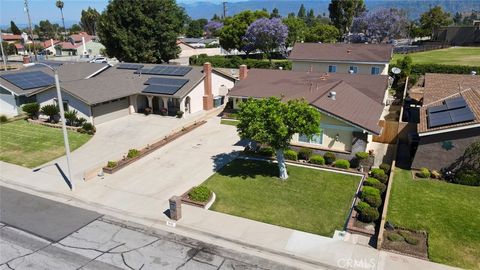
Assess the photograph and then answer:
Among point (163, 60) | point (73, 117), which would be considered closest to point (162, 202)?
point (73, 117)

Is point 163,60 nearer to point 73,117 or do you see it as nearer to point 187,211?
point 73,117

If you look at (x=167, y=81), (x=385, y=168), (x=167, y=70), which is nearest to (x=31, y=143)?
(x=167, y=81)

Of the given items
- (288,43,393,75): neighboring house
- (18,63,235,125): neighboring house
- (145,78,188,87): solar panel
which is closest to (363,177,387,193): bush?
(18,63,235,125): neighboring house

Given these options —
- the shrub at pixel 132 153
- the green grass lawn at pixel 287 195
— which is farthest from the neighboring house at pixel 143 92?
the green grass lawn at pixel 287 195

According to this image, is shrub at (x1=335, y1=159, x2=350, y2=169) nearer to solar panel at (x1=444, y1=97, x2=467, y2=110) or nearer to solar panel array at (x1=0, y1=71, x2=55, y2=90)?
solar panel at (x1=444, y1=97, x2=467, y2=110)

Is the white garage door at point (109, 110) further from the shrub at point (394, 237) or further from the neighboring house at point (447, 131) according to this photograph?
the shrub at point (394, 237)

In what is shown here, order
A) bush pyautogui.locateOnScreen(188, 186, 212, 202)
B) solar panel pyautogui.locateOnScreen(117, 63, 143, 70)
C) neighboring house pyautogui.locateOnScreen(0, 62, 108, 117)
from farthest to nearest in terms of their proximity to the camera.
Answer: solar panel pyautogui.locateOnScreen(117, 63, 143, 70) → neighboring house pyautogui.locateOnScreen(0, 62, 108, 117) → bush pyautogui.locateOnScreen(188, 186, 212, 202)

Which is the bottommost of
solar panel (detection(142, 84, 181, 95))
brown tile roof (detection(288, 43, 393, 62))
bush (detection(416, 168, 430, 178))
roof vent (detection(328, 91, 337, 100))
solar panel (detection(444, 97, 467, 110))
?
bush (detection(416, 168, 430, 178))
